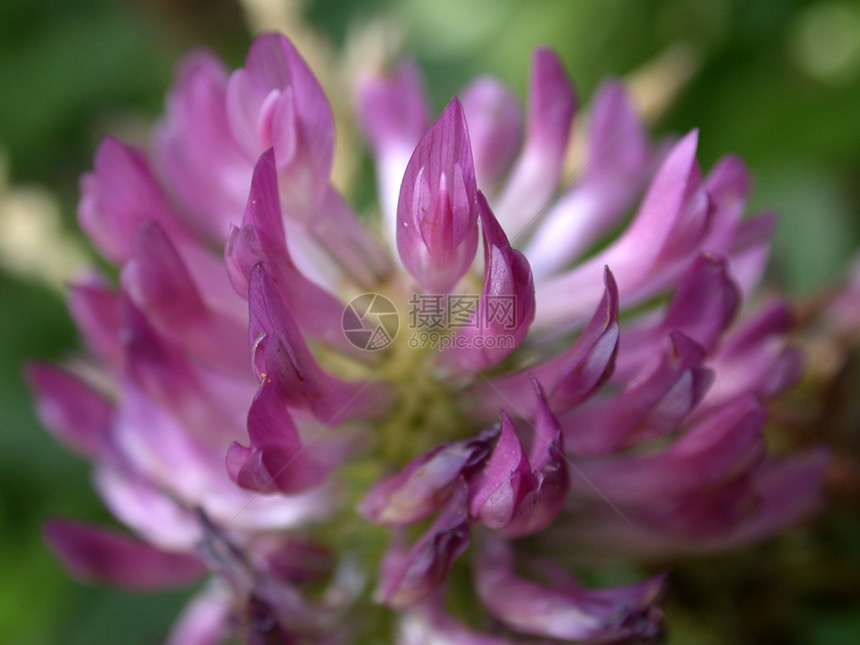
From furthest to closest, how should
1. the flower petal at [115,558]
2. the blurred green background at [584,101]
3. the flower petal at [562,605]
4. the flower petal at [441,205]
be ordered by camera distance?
the blurred green background at [584,101]
the flower petal at [115,558]
the flower petal at [562,605]
the flower petal at [441,205]

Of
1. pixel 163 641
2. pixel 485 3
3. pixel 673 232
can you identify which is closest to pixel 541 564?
pixel 673 232

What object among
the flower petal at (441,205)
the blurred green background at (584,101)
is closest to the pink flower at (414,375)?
the flower petal at (441,205)

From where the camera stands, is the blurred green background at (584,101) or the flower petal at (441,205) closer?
the flower petal at (441,205)

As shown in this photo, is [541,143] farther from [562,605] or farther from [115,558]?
[115,558]

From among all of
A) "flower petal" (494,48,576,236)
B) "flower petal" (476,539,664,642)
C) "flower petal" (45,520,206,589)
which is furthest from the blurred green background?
"flower petal" (476,539,664,642)

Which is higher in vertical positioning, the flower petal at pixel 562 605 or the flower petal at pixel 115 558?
the flower petal at pixel 115 558

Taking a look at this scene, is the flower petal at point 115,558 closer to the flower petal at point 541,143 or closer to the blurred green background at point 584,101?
the blurred green background at point 584,101

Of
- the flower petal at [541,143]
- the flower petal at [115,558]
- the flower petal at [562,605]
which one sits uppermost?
the flower petal at [541,143]

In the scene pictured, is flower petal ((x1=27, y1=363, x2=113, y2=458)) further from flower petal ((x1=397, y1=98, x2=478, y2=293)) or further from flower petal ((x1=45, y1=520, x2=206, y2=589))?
flower petal ((x1=397, y1=98, x2=478, y2=293))

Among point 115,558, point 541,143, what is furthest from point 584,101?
point 115,558
